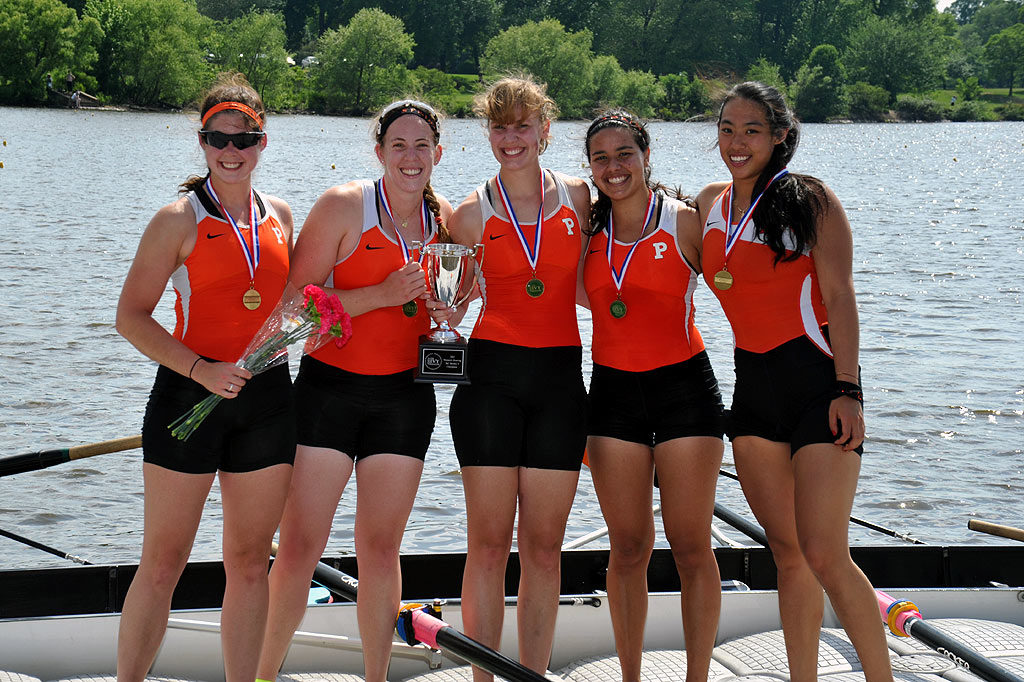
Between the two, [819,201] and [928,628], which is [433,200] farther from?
[928,628]

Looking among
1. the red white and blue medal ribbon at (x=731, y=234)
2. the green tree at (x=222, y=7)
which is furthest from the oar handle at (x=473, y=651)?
the green tree at (x=222, y=7)

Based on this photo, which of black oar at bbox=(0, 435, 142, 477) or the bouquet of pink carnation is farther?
black oar at bbox=(0, 435, 142, 477)

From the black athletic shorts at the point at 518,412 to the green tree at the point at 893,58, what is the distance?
96.9 meters

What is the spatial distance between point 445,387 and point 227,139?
934cm

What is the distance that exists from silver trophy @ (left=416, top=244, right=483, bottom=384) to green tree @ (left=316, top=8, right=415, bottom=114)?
68.5m

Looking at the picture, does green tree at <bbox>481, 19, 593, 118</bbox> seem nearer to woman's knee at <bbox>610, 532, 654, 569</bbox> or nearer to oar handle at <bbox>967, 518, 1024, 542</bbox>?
oar handle at <bbox>967, 518, 1024, 542</bbox>

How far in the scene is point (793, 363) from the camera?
3.89 m

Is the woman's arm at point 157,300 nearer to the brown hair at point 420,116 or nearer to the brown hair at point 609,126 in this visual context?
the brown hair at point 420,116

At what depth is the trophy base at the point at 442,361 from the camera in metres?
3.82

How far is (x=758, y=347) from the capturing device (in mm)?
3959

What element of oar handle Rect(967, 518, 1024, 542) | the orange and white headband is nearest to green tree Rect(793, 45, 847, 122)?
oar handle Rect(967, 518, 1024, 542)

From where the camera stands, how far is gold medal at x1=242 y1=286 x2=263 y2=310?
370cm

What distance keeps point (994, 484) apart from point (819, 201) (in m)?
8.31

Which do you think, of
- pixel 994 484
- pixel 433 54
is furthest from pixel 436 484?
pixel 433 54
